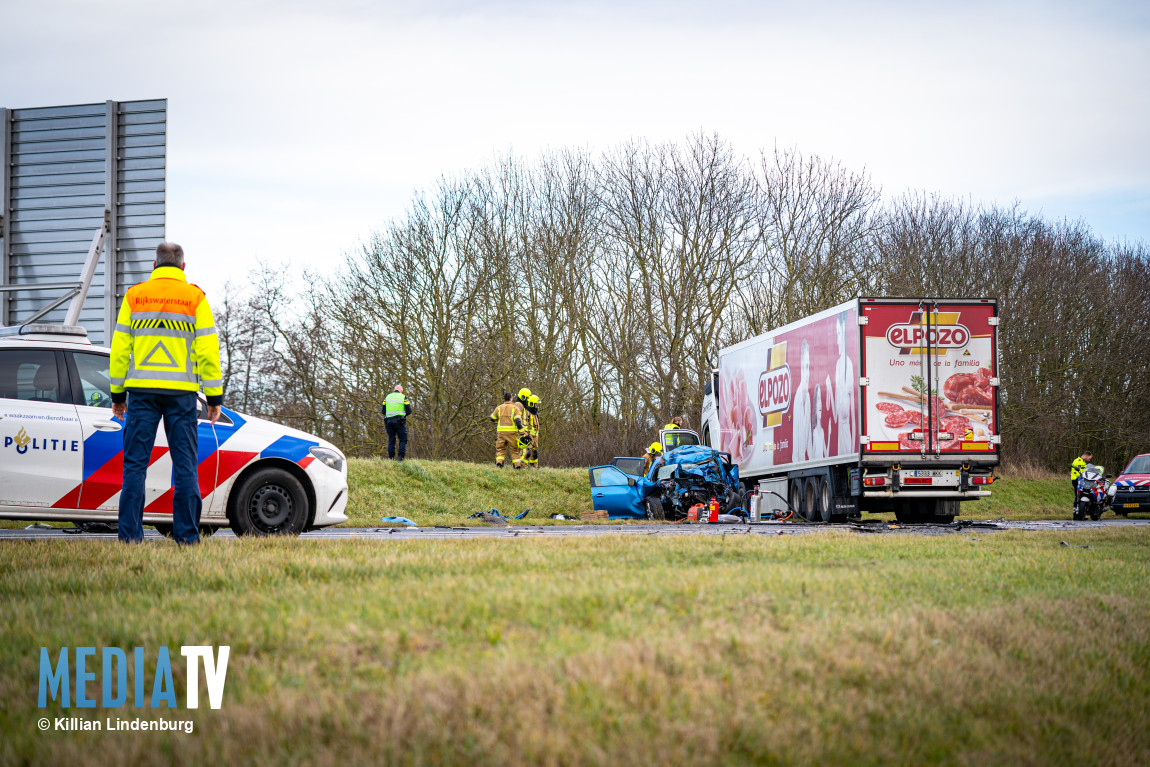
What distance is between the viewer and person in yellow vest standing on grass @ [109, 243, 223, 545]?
794 centimetres

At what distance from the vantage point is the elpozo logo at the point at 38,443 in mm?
9031

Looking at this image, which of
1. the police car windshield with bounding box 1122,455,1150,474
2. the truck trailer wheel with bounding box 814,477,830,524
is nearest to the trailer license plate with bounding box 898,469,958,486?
the truck trailer wheel with bounding box 814,477,830,524

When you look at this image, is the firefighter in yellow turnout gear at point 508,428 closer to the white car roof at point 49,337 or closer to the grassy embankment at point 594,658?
the white car roof at point 49,337

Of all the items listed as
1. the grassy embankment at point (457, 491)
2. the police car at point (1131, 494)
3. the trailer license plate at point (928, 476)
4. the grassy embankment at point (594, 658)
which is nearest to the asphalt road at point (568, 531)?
the trailer license plate at point (928, 476)

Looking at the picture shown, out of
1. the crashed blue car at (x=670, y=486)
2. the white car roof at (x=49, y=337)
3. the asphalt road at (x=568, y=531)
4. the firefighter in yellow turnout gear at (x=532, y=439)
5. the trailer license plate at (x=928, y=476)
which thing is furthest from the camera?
the firefighter in yellow turnout gear at (x=532, y=439)

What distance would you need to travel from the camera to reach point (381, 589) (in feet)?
18.4

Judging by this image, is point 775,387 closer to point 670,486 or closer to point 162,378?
point 670,486

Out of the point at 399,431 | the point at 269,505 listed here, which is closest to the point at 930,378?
the point at 269,505

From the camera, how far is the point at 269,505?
383 inches

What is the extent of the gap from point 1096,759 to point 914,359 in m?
15.0

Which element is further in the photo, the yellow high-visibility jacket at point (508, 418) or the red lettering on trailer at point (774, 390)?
the yellow high-visibility jacket at point (508, 418)

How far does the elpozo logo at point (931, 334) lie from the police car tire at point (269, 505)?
1127 centimetres

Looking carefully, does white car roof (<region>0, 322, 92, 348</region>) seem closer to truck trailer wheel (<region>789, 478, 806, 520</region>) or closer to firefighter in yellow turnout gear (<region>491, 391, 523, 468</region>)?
truck trailer wheel (<region>789, 478, 806, 520</region>)

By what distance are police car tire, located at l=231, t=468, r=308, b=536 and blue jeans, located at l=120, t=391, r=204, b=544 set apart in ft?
4.50
